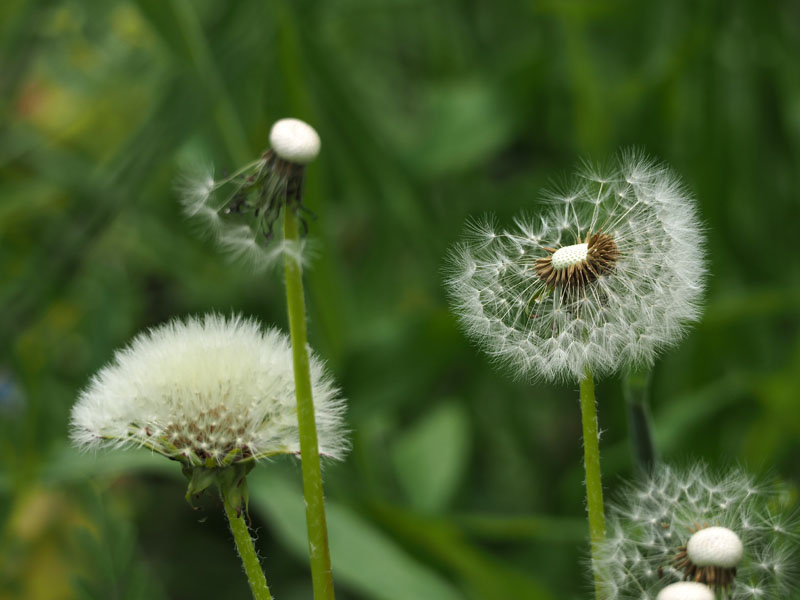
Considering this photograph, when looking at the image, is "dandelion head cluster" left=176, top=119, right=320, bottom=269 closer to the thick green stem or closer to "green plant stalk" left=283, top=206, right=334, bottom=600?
"green plant stalk" left=283, top=206, right=334, bottom=600

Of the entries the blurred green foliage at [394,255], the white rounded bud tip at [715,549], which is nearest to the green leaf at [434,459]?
the blurred green foliage at [394,255]

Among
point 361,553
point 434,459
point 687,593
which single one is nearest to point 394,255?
point 434,459

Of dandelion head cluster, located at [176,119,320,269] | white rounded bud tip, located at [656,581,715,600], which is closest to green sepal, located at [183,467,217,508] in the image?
dandelion head cluster, located at [176,119,320,269]

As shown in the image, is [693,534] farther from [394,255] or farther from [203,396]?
[394,255]

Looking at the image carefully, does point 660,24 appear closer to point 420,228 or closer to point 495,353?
point 420,228

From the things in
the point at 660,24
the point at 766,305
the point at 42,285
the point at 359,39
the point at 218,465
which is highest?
the point at 359,39

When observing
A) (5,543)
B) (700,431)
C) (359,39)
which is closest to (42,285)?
(5,543)

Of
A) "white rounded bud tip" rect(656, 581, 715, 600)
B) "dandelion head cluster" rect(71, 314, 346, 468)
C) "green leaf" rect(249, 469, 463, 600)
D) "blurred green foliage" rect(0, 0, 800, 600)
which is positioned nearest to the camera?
"white rounded bud tip" rect(656, 581, 715, 600)
